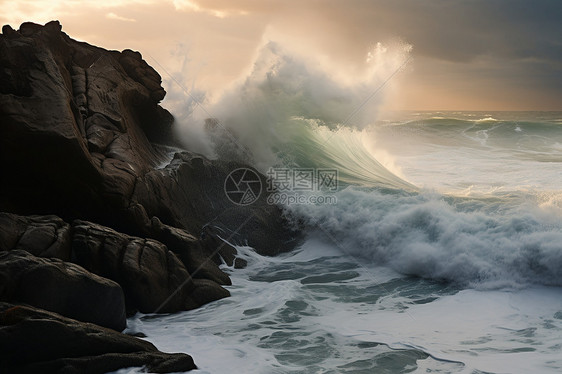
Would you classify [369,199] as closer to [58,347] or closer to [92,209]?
[92,209]

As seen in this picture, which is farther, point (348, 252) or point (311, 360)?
point (348, 252)

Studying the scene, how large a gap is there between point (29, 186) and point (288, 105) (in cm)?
786

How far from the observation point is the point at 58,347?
459 centimetres

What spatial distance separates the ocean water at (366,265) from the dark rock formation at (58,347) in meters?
0.73

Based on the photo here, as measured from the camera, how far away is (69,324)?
186 inches

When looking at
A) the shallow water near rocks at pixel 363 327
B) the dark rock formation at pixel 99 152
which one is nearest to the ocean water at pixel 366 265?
the shallow water near rocks at pixel 363 327

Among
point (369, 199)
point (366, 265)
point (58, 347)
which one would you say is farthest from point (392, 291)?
point (58, 347)

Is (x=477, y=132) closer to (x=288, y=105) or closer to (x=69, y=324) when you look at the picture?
(x=288, y=105)

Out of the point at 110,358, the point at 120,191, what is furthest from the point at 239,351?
the point at 120,191

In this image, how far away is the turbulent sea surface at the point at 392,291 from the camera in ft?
18.4

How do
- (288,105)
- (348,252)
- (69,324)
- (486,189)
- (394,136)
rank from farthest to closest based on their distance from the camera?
1. (394,136)
2. (288,105)
3. (486,189)
4. (348,252)
5. (69,324)

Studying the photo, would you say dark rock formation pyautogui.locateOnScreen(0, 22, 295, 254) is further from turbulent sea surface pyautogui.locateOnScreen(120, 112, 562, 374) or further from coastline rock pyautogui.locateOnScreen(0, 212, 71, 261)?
turbulent sea surface pyautogui.locateOnScreen(120, 112, 562, 374)

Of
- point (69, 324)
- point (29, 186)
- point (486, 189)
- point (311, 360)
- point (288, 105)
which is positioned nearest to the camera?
point (69, 324)

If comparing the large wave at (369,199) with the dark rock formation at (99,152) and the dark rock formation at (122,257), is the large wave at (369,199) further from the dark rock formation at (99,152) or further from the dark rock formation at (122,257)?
the dark rock formation at (122,257)
